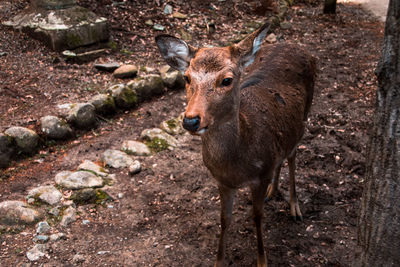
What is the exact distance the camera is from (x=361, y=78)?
7.35 meters

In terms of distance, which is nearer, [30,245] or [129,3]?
[30,245]

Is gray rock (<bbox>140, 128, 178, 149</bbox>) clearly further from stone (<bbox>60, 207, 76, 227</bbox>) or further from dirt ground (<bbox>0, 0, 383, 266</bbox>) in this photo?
stone (<bbox>60, 207, 76, 227</bbox>)

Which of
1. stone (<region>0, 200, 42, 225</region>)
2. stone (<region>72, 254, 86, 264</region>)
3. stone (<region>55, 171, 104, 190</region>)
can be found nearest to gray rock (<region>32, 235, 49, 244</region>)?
stone (<region>0, 200, 42, 225</region>)

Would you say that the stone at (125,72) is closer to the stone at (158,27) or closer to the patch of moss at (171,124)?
the patch of moss at (171,124)

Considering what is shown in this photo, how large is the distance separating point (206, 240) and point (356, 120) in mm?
3390

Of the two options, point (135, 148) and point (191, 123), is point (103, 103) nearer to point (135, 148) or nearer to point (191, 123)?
point (135, 148)

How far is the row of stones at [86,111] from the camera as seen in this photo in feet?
16.1

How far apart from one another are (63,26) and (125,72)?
1.50m

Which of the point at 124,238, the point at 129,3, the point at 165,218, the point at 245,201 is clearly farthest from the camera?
the point at 129,3

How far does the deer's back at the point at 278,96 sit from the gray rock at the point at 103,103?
260cm

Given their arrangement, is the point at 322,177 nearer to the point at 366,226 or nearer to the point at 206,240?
the point at 206,240

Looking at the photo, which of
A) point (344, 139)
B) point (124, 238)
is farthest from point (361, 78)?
point (124, 238)

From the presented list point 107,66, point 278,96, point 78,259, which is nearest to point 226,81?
point 278,96

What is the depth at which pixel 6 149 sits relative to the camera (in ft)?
15.7
